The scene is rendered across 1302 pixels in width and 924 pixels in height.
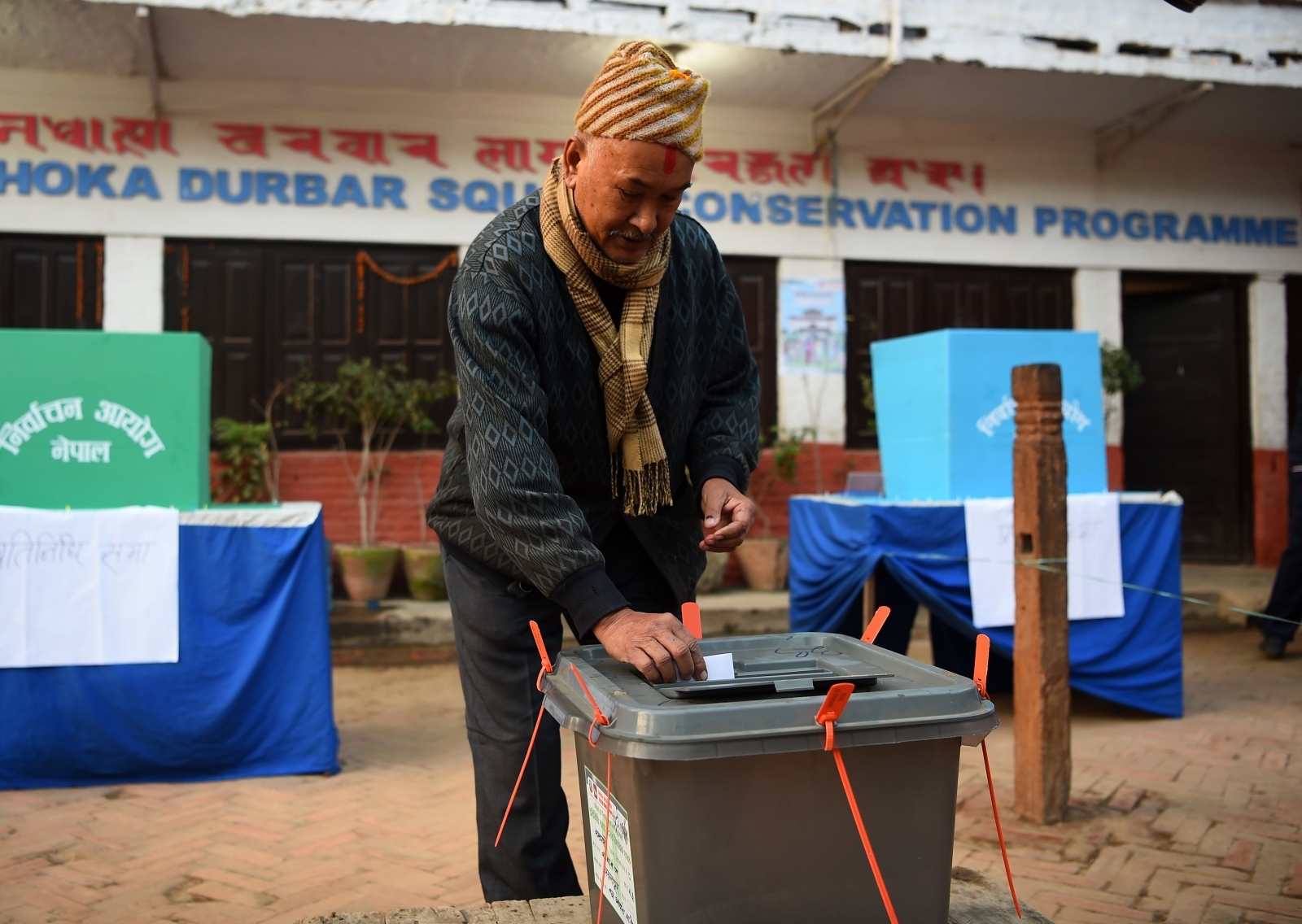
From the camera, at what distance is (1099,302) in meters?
9.17

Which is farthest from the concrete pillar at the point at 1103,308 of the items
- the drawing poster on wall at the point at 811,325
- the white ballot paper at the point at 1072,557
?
the white ballot paper at the point at 1072,557

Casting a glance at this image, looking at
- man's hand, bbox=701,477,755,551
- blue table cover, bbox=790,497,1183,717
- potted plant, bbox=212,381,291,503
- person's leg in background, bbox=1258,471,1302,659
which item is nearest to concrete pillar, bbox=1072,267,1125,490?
person's leg in background, bbox=1258,471,1302,659

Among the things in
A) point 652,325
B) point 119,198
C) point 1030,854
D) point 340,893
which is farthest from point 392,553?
point 652,325

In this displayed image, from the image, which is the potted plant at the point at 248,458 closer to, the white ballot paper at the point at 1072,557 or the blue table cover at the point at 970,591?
the blue table cover at the point at 970,591

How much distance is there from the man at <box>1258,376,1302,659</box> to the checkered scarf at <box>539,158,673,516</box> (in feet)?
17.8

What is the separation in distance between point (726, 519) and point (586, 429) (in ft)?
1.02

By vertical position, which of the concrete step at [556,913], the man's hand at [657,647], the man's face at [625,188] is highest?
the man's face at [625,188]

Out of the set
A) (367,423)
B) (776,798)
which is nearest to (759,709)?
(776,798)

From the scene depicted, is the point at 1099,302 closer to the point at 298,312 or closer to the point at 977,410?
the point at 977,410

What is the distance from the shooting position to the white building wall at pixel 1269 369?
371 inches

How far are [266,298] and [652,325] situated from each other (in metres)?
6.43

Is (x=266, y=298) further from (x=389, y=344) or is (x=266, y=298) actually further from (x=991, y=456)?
(x=991, y=456)

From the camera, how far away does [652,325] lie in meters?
2.04

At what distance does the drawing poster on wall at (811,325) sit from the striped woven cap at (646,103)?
679 cm
